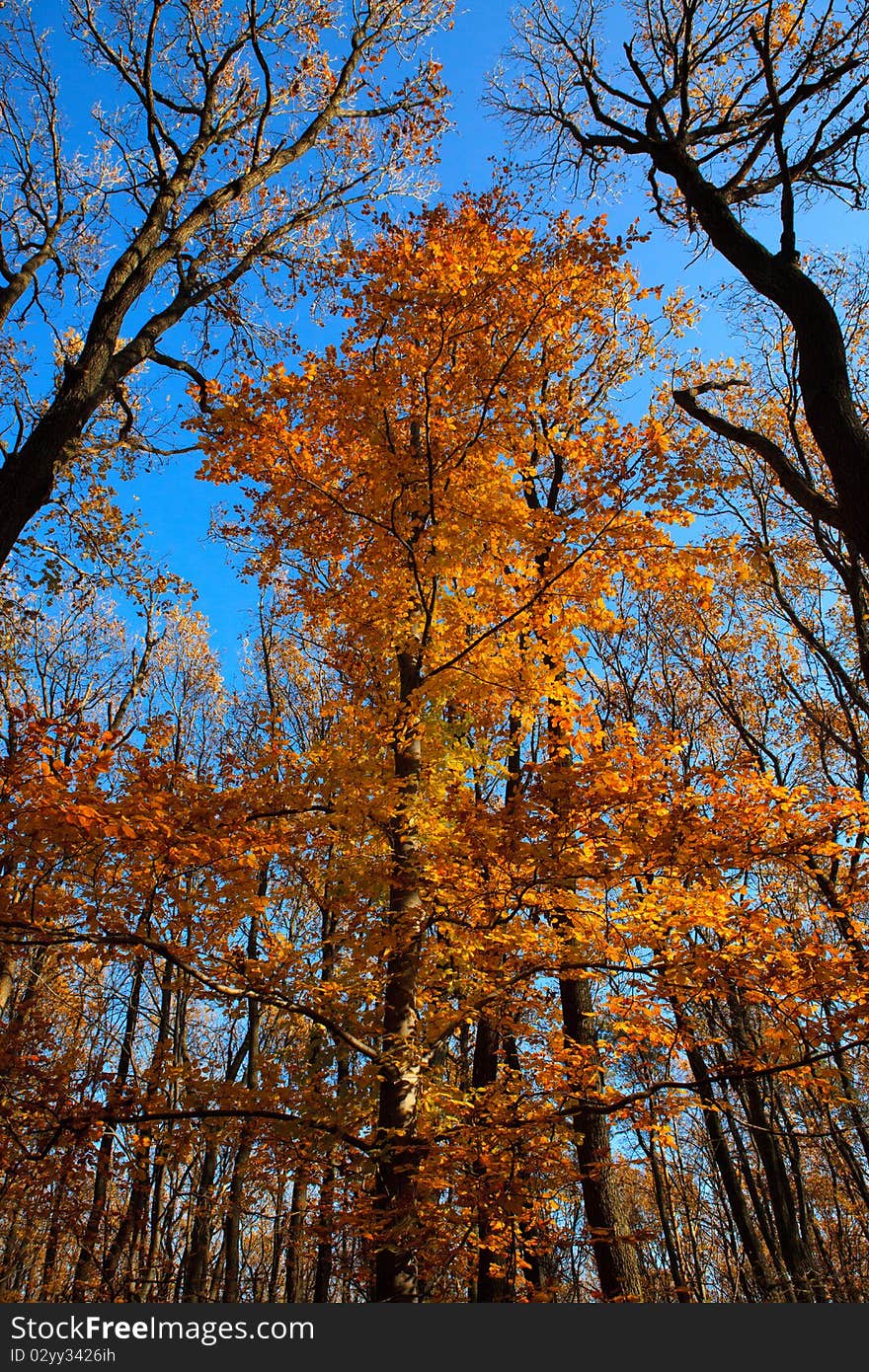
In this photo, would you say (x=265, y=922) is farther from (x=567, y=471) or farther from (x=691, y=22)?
(x=691, y=22)

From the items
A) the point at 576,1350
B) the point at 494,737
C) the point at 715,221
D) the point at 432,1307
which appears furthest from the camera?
the point at 494,737

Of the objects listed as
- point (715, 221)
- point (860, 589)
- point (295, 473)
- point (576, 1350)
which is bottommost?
point (576, 1350)

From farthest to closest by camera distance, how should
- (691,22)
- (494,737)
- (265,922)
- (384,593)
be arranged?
(494,737) → (384,593) → (265,922) → (691,22)

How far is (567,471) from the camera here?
881cm

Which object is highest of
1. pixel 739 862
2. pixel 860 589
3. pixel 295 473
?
pixel 295 473

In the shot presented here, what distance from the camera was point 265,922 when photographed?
18.2 feet

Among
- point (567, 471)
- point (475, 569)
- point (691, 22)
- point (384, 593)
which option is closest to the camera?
point (691, 22)

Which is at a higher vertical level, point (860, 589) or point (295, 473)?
point (295, 473)

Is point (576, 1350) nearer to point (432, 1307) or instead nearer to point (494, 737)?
point (432, 1307)

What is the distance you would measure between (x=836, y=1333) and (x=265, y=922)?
4.30 m

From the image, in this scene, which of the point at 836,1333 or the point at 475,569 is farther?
the point at 475,569

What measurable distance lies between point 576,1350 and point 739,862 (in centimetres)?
275

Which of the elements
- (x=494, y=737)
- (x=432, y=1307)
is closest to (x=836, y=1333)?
(x=432, y=1307)

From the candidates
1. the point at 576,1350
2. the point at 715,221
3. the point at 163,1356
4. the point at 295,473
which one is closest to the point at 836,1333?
the point at 576,1350
